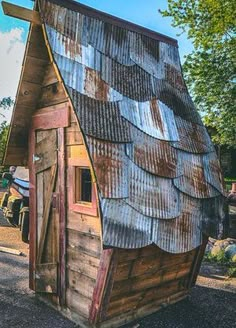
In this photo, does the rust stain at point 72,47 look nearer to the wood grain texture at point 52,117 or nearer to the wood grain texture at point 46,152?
the wood grain texture at point 52,117

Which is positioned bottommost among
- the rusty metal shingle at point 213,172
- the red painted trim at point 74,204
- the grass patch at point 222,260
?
the grass patch at point 222,260

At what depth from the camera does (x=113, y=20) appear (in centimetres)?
453

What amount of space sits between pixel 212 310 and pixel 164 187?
2094mm

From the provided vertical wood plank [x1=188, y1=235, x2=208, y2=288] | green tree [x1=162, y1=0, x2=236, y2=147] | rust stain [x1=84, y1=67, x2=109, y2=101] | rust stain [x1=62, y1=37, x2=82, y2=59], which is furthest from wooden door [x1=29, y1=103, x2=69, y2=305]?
green tree [x1=162, y1=0, x2=236, y2=147]

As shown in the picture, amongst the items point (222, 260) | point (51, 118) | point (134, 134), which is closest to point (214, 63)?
point (222, 260)

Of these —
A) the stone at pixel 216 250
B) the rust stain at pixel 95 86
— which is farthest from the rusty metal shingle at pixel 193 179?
the stone at pixel 216 250

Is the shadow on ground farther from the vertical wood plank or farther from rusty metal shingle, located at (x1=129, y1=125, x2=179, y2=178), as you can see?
rusty metal shingle, located at (x1=129, y1=125, x2=179, y2=178)

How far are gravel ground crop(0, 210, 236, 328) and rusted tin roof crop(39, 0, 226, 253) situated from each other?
3.51 ft

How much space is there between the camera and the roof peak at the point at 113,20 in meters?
4.00

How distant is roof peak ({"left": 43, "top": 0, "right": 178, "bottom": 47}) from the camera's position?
400cm

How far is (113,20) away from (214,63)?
32.5 feet

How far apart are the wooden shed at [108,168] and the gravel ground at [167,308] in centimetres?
16

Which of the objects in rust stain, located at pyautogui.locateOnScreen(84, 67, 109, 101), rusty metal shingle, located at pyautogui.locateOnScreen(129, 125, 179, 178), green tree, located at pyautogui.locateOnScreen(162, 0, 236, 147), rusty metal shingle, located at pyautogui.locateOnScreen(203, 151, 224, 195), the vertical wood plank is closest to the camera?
rust stain, located at pyautogui.locateOnScreen(84, 67, 109, 101)

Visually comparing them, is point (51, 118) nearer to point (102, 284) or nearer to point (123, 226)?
point (123, 226)
